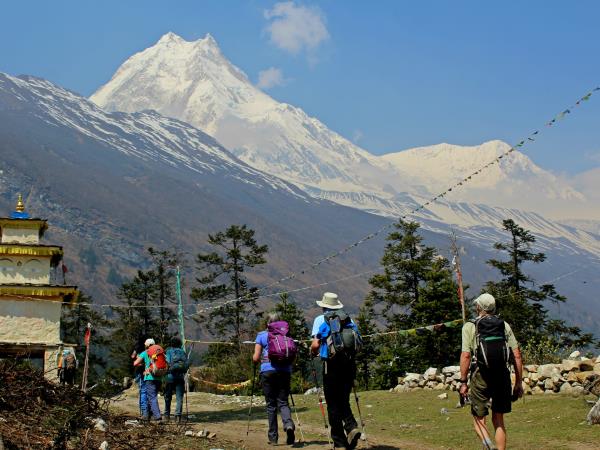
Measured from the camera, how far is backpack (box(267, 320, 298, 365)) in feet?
41.1

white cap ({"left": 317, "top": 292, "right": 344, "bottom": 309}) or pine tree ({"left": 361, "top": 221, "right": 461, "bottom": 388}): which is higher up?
pine tree ({"left": 361, "top": 221, "right": 461, "bottom": 388})

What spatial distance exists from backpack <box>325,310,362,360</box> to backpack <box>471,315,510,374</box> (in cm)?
196

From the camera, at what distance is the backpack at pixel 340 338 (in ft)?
36.0

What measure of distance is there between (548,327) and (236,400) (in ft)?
84.4

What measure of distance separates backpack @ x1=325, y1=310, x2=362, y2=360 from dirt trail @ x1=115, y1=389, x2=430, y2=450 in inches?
71.0

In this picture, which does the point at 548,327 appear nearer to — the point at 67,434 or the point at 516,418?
the point at 516,418

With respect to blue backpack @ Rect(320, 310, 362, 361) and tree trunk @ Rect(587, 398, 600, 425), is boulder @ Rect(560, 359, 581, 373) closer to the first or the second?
tree trunk @ Rect(587, 398, 600, 425)

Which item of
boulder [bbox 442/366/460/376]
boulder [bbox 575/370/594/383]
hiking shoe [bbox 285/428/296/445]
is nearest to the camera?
hiking shoe [bbox 285/428/296/445]

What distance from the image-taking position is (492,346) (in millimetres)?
9578

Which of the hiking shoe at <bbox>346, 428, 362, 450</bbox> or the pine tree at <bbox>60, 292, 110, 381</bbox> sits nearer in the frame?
the hiking shoe at <bbox>346, 428, 362, 450</bbox>

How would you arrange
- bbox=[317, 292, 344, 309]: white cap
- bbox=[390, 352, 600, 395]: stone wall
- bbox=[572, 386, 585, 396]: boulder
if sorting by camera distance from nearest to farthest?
bbox=[317, 292, 344, 309]: white cap < bbox=[572, 386, 585, 396]: boulder < bbox=[390, 352, 600, 395]: stone wall

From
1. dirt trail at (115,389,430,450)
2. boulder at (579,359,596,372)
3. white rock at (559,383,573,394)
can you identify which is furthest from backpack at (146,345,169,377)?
boulder at (579,359,596,372)

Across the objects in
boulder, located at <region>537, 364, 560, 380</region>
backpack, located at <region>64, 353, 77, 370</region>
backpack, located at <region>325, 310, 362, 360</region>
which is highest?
backpack, located at <region>64, 353, 77, 370</region>

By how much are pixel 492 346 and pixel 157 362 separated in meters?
8.09
